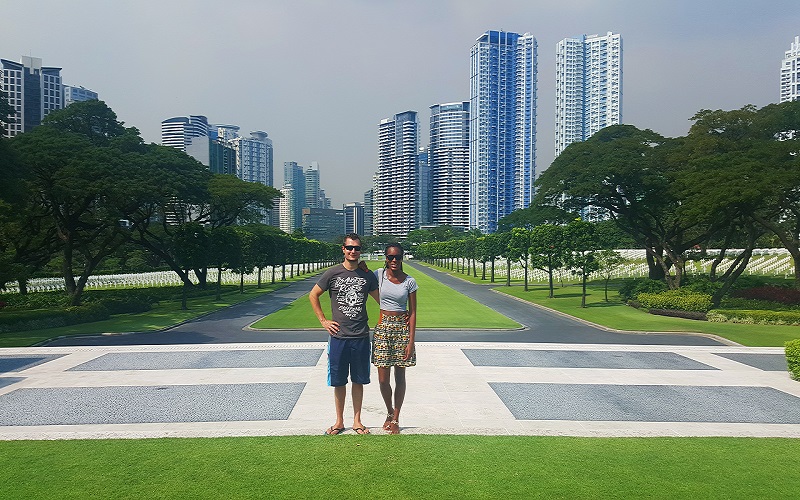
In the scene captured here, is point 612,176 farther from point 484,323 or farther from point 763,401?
point 763,401

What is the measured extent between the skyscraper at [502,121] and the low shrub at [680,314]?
5702 inches

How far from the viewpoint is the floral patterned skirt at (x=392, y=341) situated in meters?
7.03

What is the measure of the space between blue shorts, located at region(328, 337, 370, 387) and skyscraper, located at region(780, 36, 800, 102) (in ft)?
568

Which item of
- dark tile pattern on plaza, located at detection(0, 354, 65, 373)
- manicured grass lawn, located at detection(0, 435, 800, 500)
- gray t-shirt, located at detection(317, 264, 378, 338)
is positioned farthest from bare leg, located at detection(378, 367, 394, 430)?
dark tile pattern on plaza, located at detection(0, 354, 65, 373)

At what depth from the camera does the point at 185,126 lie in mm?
151000

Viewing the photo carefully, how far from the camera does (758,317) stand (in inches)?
891

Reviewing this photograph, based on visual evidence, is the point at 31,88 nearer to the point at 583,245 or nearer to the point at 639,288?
the point at 583,245

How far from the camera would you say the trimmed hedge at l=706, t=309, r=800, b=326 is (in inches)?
876

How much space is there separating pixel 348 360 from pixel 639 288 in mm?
28818

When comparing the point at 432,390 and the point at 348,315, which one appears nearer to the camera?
the point at 348,315

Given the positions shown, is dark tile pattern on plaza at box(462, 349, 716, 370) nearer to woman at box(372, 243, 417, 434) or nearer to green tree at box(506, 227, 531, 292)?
woman at box(372, 243, 417, 434)

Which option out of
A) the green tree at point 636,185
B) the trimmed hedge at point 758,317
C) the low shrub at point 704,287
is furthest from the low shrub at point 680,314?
the green tree at point 636,185

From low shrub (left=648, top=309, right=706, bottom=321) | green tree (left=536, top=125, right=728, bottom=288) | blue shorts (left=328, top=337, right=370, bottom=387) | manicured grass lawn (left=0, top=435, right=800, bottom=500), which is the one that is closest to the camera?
manicured grass lawn (left=0, top=435, right=800, bottom=500)


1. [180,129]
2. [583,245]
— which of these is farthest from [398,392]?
[180,129]
